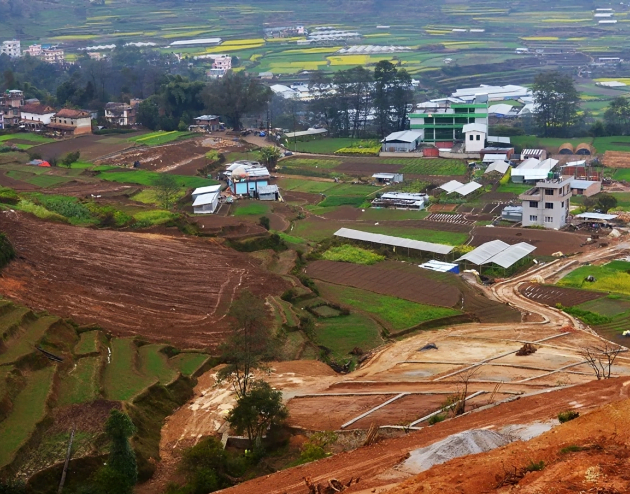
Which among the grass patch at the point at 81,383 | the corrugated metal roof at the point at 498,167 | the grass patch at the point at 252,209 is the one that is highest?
the grass patch at the point at 81,383

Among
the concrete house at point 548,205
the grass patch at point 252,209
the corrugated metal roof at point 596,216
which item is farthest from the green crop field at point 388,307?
the corrugated metal roof at point 596,216

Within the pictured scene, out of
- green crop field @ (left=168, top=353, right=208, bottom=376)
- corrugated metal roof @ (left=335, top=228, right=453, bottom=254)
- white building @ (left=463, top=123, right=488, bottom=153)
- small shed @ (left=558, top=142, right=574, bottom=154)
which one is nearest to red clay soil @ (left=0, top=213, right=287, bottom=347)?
green crop field @ (left=168, top=353, right=208, bottom=376)

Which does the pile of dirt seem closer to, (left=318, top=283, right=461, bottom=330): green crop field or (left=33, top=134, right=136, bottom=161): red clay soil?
(left=318, top=283, right=461, bottom=330): green crop field

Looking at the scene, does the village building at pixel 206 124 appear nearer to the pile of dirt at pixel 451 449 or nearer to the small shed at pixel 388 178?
the small shed at pixel 388 178

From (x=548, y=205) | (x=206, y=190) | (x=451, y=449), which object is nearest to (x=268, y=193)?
(x=206, y=190)

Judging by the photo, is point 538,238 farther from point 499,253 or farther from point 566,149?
point 566,149

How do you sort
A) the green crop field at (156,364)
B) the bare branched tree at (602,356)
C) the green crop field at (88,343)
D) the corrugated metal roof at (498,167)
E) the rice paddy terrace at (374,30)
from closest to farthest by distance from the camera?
the green crop field at (156,364) → the green crop field at (88,343) → the bare branched tree at (602,356) → the corrugated metal roof at (498,167) → the rice paddy terrace at (374,30)
